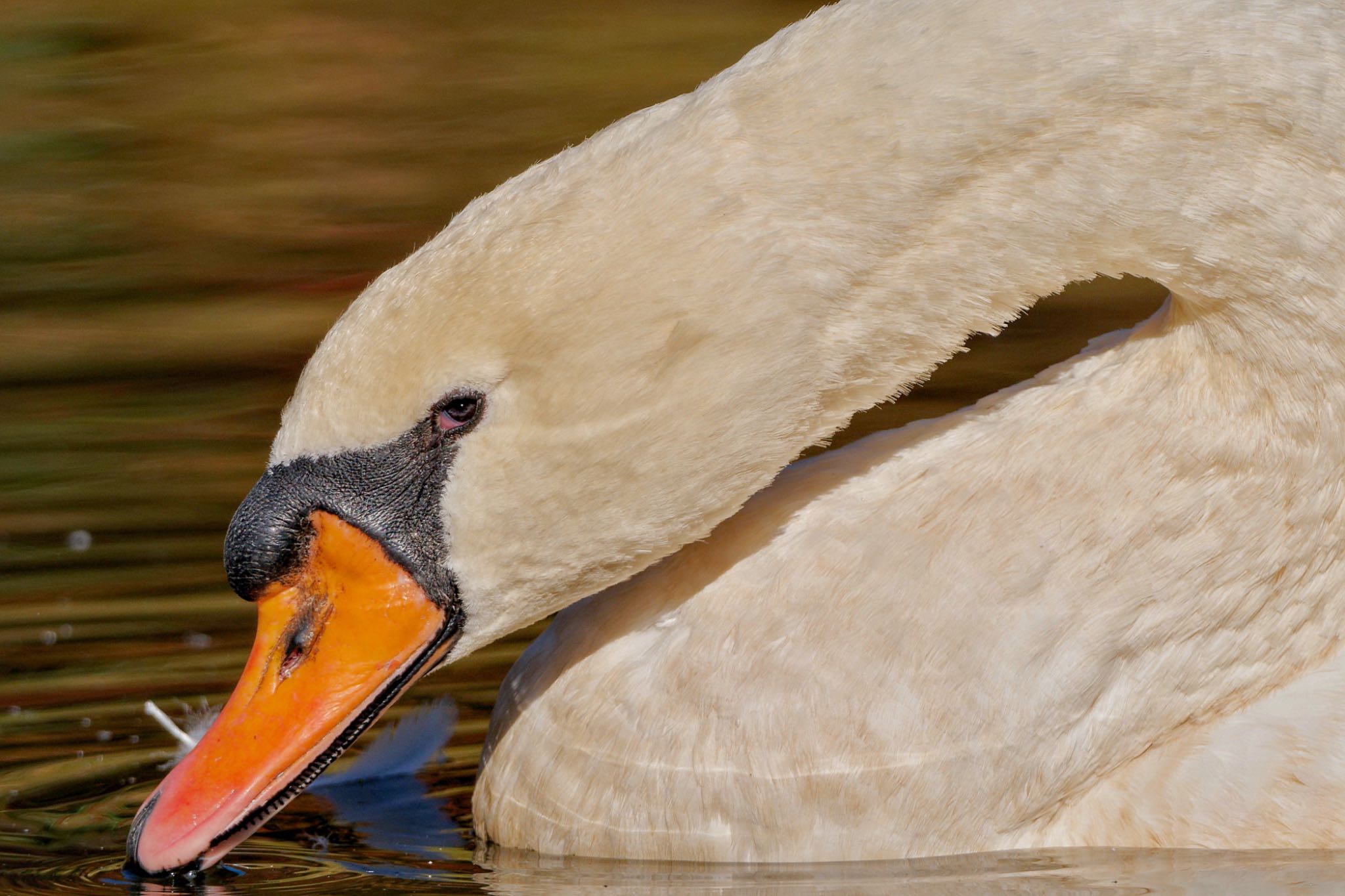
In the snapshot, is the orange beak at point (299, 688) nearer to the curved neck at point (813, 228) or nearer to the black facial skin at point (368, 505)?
the black facial skin at point (368, 505)

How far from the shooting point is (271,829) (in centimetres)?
466

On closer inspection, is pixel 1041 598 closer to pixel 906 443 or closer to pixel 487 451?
pixel 906 443

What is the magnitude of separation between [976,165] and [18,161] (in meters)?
7.22

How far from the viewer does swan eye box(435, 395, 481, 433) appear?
3.83m

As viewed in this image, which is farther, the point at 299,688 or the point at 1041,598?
the point at 1041,598

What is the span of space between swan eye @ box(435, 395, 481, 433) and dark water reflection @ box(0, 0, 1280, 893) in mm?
907

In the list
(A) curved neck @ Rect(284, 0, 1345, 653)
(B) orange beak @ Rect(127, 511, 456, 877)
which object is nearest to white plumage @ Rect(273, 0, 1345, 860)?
(A) curved neck @ Rect(284, 0, 1345, 653)

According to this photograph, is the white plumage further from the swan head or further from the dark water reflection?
the dark water reflection

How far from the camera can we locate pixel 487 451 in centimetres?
387

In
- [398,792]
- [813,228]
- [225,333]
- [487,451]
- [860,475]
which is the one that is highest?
[813,228]

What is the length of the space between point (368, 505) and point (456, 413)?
239mm

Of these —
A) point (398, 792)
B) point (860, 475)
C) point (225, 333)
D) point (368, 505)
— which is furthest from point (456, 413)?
point (225, 333)

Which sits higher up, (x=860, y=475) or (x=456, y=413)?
(x=456, y=413)

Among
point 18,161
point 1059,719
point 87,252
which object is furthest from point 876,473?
point 18,161
